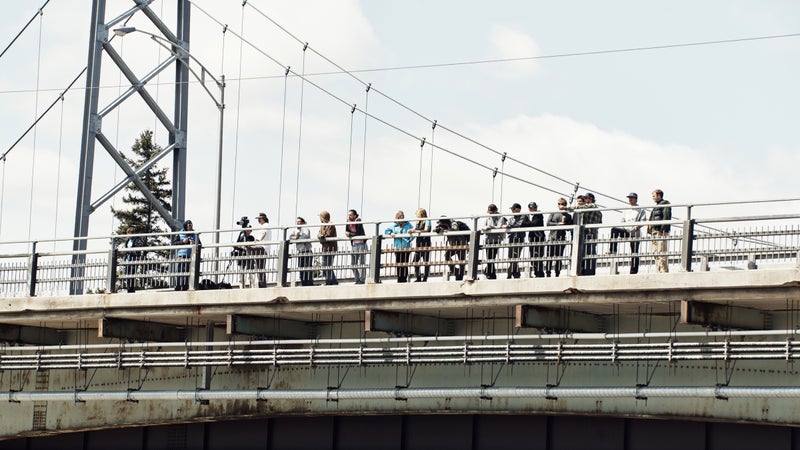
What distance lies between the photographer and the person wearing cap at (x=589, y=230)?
28.2 meters

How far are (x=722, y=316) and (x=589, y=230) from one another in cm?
295

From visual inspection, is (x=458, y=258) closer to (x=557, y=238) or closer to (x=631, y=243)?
(x=557, y=238)

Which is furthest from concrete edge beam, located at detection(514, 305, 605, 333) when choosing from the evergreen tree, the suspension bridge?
the evergreen tree

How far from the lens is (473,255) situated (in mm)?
29344

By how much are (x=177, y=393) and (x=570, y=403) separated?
27.5ft

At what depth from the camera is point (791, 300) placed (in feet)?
87.5

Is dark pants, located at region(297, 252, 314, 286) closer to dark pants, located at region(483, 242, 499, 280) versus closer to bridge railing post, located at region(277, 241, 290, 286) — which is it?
bridge railing post, located at region(277, 241, 290, 286)

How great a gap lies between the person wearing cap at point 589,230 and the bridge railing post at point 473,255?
1.85 meters

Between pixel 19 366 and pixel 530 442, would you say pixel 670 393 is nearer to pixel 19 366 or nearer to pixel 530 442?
pixel 530 442

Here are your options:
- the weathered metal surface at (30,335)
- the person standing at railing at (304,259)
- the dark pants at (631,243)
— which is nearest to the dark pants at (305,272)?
the person standing at railing at (304,259)

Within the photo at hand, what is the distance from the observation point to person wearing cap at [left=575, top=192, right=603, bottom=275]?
28.2 metres

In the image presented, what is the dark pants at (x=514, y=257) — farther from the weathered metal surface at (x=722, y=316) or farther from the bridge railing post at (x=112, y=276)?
the bridge railing post at (x=112, y=276)

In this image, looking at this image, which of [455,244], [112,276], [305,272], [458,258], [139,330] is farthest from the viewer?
[139,330]

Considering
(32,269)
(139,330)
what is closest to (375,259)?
(139,330)
